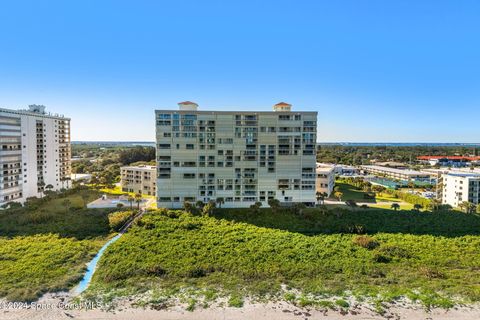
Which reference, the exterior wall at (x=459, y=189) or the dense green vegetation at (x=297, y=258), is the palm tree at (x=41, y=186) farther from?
the exterior wall at (x=459, y=189)

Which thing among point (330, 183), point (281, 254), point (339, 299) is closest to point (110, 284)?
point (281, 254)

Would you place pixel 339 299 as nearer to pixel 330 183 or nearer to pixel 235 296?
pixel 235 296

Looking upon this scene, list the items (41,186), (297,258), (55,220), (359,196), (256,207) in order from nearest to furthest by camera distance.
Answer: (297,258) → (55,220) → (256,207) → (41,186) → (359,196)

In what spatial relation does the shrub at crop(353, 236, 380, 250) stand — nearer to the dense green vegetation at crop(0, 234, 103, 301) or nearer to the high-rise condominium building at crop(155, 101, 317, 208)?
the high-rise condominium building at crop(155, 101, 317, 208)

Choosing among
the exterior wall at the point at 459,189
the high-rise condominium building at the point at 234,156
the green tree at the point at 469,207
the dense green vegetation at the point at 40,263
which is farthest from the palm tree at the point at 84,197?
the exterior wall at the point at 459,189

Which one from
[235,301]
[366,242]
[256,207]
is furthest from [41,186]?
[366,242]

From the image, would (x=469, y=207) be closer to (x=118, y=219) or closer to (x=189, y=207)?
(x=189, y=207)
